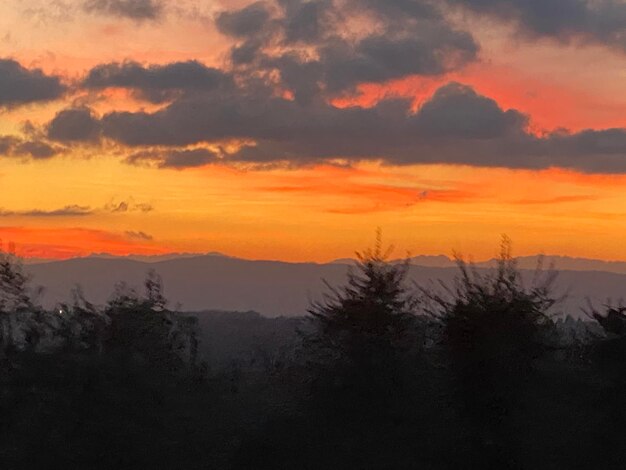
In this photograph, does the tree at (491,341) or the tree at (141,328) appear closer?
the tree at (491,341)

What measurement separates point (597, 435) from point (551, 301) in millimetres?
3620

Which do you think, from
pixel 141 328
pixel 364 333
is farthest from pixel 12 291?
pixel 364 333

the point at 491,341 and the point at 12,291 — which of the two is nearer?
the point at 491,341

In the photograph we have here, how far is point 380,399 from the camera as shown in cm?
2747

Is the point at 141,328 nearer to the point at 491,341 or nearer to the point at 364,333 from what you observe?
the point at 364,333

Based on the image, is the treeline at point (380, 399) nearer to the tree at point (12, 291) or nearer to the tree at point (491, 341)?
the tree at point (491, 341)

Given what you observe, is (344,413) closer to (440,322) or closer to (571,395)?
(440,322)

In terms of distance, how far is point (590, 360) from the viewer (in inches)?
1115

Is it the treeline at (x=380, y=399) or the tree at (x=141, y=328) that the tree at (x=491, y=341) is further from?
the tree at (x=141, y=328)

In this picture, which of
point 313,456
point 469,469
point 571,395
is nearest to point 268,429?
point 313,456

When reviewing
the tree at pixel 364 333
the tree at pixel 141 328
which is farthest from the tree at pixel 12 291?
the tree at pixel 364 333

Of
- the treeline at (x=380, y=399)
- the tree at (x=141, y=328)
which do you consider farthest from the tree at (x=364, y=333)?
the tree at (x=141, y=328)

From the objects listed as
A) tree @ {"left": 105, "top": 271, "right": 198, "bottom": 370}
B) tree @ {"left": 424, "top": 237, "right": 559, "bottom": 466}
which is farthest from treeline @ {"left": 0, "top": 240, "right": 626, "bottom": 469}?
tree @ {"left": 105, "top": 271, "right": 198, "bottom": 370}

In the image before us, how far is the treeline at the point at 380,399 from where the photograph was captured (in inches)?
1009
